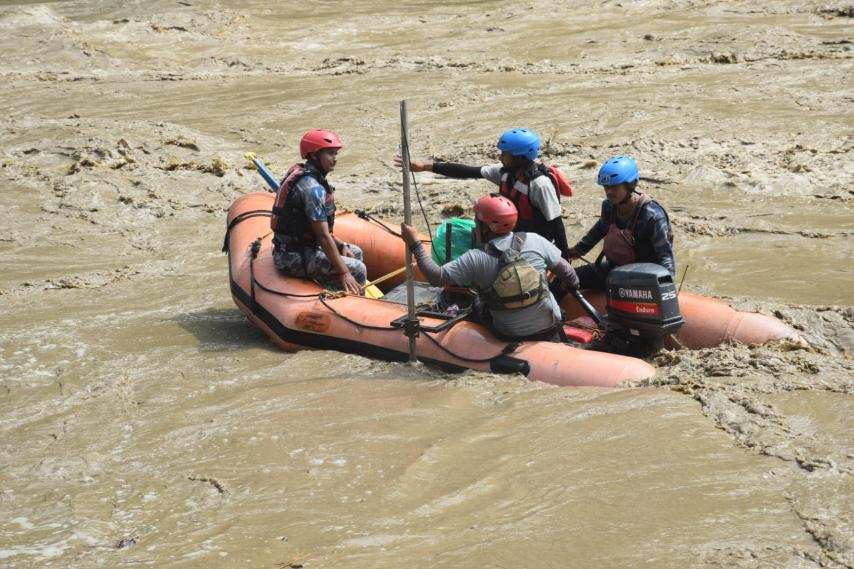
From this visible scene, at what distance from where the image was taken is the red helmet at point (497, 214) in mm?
5359

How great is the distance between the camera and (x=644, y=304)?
539cm

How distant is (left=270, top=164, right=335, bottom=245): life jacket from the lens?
6352mm

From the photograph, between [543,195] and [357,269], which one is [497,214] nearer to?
[543,195]

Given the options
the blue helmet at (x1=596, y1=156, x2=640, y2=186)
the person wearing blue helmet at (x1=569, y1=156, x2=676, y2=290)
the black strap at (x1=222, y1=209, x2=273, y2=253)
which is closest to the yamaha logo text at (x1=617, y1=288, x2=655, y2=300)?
the person wearing blue helmet at (x1=569, y1=156, x2=676, y2=290)

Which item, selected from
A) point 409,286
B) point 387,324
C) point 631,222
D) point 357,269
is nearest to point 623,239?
point 631,222

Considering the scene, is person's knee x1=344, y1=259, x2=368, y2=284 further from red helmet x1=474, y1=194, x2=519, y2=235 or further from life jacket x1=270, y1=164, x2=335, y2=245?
red helmet x1=474, y1=194, x2=519, y2=235

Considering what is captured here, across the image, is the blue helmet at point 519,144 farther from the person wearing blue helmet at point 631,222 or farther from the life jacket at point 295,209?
the life jacket at point 295,209

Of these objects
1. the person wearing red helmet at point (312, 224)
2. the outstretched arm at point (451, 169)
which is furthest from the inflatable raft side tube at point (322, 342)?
the outstretched arm at point (451, 169)

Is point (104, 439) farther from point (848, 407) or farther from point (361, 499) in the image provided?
point (848, 407)

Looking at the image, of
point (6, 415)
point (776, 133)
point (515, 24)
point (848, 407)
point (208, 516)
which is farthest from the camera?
point (515, 24)

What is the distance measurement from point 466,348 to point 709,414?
1.52m

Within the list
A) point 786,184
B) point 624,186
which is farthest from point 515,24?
point 624,186

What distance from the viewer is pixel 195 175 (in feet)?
33.1

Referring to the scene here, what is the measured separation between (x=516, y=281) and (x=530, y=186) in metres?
0.92
